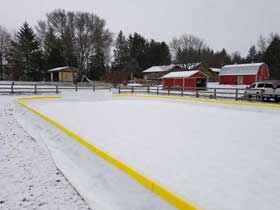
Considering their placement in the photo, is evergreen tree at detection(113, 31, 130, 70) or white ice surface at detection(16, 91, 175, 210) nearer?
white ice surface at detection(16, 91, 175, 210)

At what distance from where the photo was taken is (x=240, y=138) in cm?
580

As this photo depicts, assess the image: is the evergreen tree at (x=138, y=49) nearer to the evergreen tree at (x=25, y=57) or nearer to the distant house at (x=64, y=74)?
the distant house at (x=64, y=74)

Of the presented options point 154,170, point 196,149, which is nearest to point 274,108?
point 196,149

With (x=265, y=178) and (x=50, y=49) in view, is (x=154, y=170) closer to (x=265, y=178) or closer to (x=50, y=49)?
(x=265, y=178)

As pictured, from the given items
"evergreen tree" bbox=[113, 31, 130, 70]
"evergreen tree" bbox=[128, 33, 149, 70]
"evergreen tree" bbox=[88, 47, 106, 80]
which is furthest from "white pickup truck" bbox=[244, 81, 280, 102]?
"evergreen tree" bbox=[128, 33, 149, 70]

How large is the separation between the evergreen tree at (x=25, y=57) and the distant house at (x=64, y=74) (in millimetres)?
2927

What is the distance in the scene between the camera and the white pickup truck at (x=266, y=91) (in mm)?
15586

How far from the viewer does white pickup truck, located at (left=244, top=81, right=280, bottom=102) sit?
614 inches

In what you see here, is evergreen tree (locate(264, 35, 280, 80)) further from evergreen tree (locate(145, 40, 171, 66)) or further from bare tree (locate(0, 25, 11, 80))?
bare tree (locate(0, 25, 11, 80))

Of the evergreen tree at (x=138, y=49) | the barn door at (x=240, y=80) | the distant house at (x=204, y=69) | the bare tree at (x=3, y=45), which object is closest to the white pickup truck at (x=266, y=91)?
the barn door at (x=240, y=80)

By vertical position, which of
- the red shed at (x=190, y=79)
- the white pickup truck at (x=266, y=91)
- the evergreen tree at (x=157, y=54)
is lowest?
the white pickup truck at (x=266, y=91)

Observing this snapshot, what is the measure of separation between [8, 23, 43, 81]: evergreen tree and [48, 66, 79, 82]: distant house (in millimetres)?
2927

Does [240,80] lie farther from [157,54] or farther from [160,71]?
[157,54]

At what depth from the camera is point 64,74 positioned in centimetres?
4144
